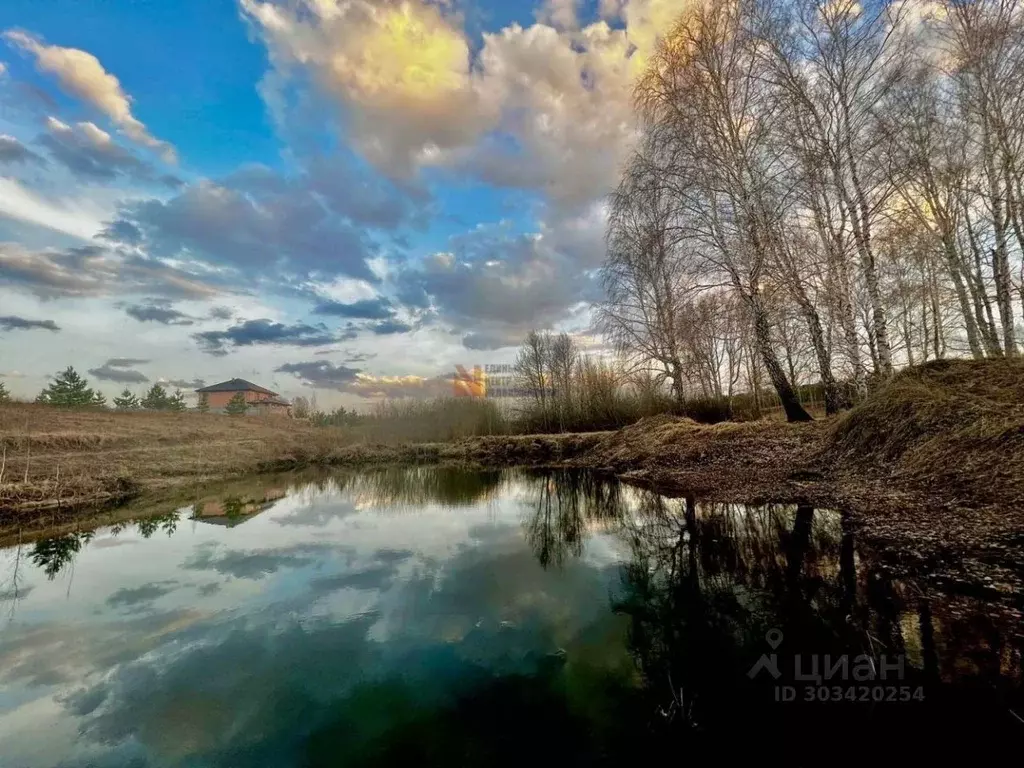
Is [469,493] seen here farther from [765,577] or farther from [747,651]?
[747,651]

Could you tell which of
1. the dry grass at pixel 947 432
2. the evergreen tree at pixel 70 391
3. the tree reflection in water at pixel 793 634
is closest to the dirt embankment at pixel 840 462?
the dry grass at pixel 947 432

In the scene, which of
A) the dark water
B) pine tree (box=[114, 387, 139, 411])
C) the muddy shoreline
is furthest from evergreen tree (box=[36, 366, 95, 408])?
the dark water

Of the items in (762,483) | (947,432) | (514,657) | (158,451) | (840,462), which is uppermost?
(947,432)

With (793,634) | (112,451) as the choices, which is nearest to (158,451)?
(112,451)

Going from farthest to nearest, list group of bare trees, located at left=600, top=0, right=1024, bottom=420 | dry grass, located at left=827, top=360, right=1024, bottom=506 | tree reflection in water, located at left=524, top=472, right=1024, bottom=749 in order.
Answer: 1. group of bare trees, located at left=600, top=0, right=1024, bottom=420
2. dry grass, located at left=827, top=360, right=1024, bottom=506
3. tree reflection in water, located at left=524, top=472, right=1024, bottom=749

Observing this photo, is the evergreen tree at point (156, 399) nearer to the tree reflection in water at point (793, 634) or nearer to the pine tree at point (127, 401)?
the pine tree at point (127, 401)

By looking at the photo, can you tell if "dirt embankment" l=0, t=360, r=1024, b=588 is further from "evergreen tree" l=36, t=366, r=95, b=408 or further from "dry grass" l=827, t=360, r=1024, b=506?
"evergreen tree" l=36, t=366, r=95, b=408

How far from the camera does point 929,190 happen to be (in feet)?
42.8

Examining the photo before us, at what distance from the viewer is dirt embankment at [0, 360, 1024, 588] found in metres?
4.74

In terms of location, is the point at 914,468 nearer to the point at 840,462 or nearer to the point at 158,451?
the point at 840,462

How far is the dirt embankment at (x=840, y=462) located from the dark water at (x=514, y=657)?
0.77 metres

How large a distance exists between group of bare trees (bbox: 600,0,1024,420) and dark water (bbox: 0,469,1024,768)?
6.67 meters

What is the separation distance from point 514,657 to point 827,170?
13192mm

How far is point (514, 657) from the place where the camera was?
11.7ft
